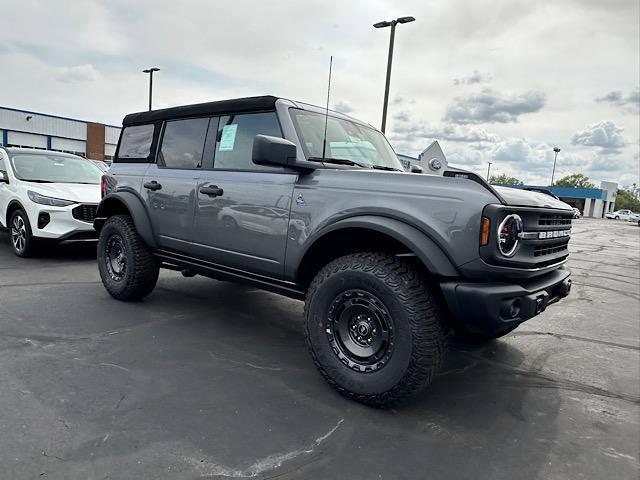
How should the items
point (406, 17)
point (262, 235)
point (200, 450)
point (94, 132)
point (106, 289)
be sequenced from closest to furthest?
point (200, 450), point (262, 235), point (106, 289), point (406, 17), point (94, 132)

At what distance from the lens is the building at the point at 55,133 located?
136 ft

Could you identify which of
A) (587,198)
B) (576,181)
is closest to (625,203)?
(576,181)

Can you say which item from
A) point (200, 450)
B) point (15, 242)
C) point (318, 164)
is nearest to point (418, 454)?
point (200, 450)

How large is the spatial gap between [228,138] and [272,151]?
1095 mm

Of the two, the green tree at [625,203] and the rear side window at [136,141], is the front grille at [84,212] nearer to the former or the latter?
the rear side window at [136,141]

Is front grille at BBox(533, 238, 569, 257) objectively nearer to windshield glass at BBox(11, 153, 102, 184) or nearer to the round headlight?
the round headlight

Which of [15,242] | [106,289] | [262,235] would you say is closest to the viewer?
[262,235]

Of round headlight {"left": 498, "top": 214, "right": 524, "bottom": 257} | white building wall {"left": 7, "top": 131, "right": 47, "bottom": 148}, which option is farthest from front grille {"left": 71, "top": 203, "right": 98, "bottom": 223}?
white building wall {"left": 7, "top": 131, "right": 47, "bottom": 148}

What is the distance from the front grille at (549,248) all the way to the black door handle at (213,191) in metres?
2.33

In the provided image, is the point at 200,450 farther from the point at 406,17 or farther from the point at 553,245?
the point at 406,17

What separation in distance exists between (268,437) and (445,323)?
1203 millimetres

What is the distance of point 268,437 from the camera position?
8.01ft

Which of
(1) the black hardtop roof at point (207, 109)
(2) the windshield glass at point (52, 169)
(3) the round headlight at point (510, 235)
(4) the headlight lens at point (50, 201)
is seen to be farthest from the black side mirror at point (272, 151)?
(2) the windshield glass at point (52, 169)

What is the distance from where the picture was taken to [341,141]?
3.68 metres
